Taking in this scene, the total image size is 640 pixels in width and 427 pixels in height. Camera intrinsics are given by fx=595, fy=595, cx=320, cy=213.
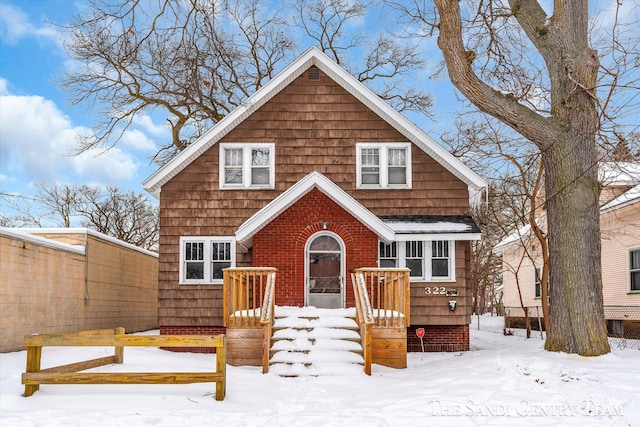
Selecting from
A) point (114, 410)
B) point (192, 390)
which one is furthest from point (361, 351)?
point (114, 410)

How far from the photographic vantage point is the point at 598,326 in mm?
10609

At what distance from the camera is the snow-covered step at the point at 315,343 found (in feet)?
34.1

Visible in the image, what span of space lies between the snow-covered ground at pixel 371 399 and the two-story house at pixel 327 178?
4861 mm

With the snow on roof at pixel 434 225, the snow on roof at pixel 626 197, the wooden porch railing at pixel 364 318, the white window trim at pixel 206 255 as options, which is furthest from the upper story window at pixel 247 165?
the snow on roof at pixel 626 197

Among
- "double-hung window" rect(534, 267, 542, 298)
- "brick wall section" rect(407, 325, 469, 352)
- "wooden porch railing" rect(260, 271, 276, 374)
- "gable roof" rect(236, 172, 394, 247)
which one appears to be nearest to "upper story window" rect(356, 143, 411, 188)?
"gable roof" rect(236, 172, 394, 247)

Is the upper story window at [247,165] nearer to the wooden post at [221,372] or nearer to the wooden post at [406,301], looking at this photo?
the wooden post at [406,301]

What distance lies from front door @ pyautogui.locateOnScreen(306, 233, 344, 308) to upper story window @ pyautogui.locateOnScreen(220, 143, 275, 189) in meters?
2.17

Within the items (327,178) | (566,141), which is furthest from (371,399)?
(327,178)

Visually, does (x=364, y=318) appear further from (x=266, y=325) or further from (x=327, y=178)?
(x=327, y=178)

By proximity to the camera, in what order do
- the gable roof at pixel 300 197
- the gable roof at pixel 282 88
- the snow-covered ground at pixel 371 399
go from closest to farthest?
the snow-covered ground at pixel 371 399
the gable roof at pixel 300 197
the gable roof at pixel 282 88

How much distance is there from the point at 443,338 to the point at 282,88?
7727 mm

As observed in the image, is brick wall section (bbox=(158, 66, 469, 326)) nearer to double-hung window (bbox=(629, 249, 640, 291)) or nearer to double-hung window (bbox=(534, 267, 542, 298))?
double-hung window (bbox=(629, 249, 640, 291))

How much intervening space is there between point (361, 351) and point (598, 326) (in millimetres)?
4252

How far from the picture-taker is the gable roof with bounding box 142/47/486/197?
1521cm
